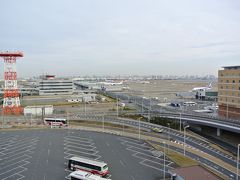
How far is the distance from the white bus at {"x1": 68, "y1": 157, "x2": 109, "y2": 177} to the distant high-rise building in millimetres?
31283

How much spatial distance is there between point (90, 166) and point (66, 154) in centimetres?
561

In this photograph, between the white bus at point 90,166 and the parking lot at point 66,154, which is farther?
the parking lot at point 66,154

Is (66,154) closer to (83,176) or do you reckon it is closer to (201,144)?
(83,176)

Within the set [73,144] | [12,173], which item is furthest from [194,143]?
[12,173]

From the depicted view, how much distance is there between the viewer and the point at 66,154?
2359 centimetres

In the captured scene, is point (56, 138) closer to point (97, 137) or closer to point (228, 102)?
point (97, 137)

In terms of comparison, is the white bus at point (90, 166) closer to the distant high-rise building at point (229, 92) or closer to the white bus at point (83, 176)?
Result: the white bus at point (83, 176)

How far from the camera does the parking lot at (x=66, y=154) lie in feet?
63.0

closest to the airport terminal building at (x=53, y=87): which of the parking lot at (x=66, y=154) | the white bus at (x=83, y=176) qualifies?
the parking lot at (x=66, y=154)

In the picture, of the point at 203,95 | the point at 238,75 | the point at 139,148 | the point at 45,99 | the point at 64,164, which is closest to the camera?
the point at 64,164

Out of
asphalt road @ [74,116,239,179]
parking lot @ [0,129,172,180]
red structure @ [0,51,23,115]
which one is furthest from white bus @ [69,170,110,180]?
red structure @ [0,51,23,115]

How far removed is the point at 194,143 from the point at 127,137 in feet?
26.1

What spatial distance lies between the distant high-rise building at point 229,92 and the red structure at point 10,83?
39525 millimetres

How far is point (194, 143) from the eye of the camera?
1139 inches
